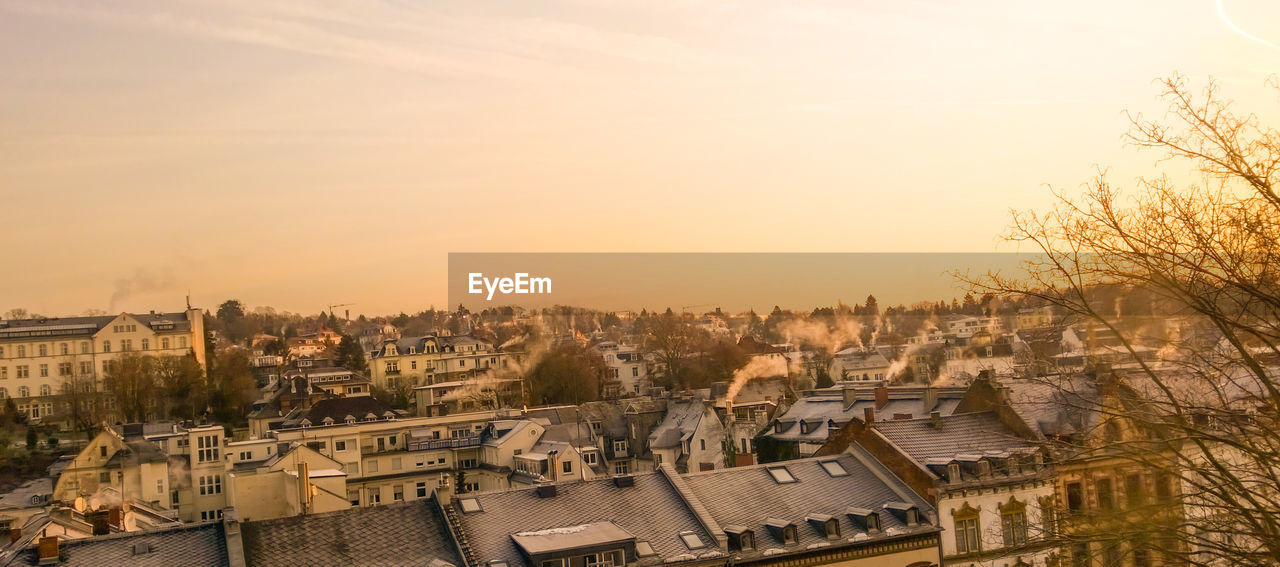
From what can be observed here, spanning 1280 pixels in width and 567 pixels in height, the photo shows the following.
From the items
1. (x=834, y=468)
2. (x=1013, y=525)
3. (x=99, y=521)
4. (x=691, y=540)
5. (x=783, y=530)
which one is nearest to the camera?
(x=691, y=540)

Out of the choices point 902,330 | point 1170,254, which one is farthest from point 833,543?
point 902,330

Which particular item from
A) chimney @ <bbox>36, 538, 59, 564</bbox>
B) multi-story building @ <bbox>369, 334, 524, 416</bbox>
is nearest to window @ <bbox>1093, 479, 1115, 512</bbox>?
chimney @ <bbox>36, 538, 59, 564</bbox>

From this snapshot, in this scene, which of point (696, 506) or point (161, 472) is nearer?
point (696, 506)

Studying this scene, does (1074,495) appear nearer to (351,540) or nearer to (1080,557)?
(1080,557)

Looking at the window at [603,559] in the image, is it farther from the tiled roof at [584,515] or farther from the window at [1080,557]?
the window at [1080,557]

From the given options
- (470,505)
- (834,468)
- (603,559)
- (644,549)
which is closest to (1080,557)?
(644,549)
